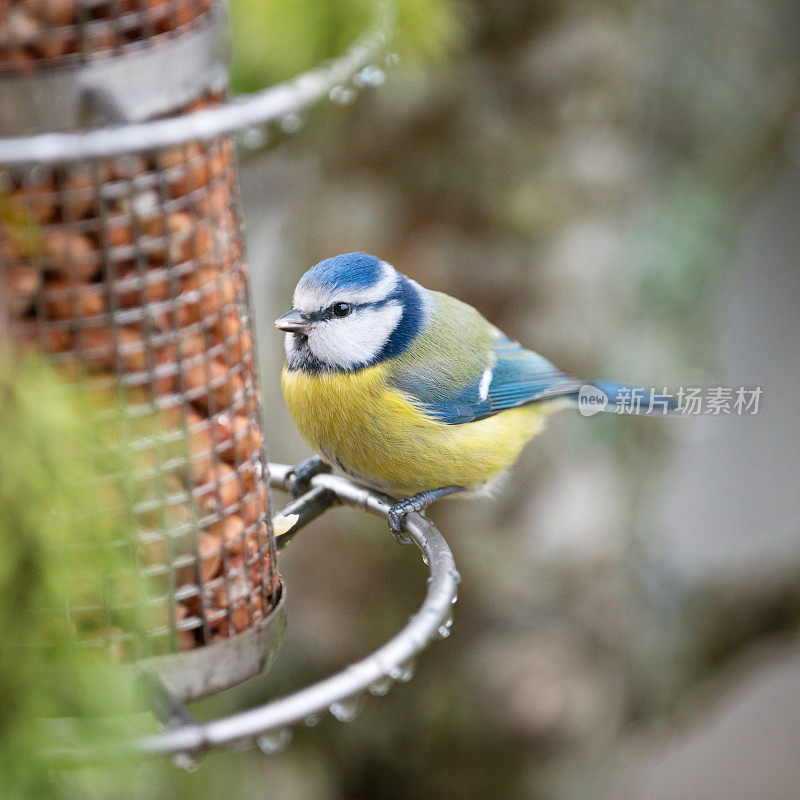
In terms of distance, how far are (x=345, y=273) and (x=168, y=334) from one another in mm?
643

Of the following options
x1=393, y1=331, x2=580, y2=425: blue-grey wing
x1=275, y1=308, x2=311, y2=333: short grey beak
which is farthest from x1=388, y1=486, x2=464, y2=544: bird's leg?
x1=275, y1=308, x2=311, y2=333: short grey beak

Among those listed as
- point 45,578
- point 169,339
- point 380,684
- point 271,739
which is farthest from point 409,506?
point 45,578

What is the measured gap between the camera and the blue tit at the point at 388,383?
2129 millimetres

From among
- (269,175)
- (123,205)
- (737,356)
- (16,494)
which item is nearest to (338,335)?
(123,205)

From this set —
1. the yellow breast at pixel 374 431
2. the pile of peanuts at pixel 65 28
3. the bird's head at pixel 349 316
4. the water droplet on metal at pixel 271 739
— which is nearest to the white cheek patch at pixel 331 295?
the bird's head at pixel 349 316

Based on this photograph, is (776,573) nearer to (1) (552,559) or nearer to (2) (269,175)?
(1) (552,559)

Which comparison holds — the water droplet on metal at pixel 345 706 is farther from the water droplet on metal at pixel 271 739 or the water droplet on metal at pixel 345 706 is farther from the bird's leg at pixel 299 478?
the bird's leg at pixel 299 478

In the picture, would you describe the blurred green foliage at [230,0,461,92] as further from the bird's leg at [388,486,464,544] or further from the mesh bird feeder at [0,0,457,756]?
the bird's leg at [388,486,464,544]

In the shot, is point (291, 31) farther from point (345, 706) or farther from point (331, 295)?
point (345, 706)

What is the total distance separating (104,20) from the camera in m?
1.34

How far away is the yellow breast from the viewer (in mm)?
2182

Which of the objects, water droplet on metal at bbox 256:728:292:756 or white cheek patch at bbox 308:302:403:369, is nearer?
water droplet on metal at bbox 256:728:292:756

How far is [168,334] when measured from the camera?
4.96 feet

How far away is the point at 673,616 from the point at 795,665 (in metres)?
2.99
